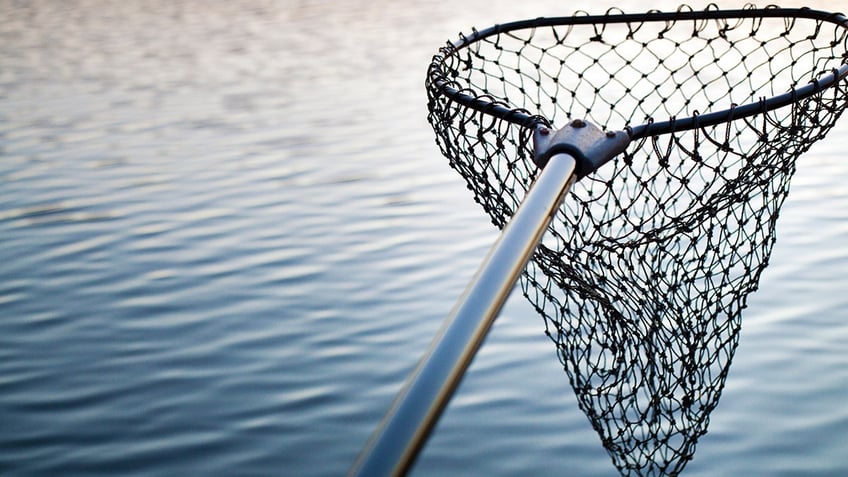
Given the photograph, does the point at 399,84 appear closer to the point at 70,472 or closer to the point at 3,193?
the point at 3,193

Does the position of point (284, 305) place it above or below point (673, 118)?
above

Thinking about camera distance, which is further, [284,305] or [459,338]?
[284,305]

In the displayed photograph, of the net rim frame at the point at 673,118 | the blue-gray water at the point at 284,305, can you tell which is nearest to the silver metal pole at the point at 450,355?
the net rim frame at the point at 673,118

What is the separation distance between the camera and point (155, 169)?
7219 mm

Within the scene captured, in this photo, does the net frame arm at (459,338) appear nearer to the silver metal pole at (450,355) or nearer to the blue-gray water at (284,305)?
the silver metal pole at (450,355)

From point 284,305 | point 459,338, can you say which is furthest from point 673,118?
point 284,305

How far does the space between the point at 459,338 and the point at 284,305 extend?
392cm

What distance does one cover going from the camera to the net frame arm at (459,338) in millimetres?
959

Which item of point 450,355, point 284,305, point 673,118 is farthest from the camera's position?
point 284,305

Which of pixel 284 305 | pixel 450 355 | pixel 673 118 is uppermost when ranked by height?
pixel 284 305

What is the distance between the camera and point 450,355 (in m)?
1.08

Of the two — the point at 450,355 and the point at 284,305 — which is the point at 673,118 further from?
the point at 284,305

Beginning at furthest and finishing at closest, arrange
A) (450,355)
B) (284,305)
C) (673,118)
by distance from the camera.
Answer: (284,305)
(673,118)
(450,355)

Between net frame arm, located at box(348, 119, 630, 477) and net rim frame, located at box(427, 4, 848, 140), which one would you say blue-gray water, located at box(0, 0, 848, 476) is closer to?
net rim frame, located at box(427, 4, 848, 140)
